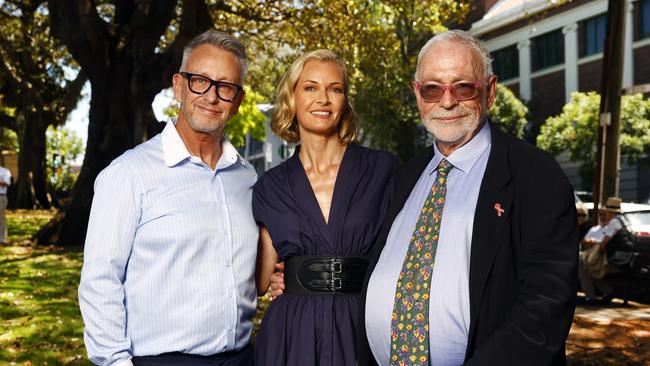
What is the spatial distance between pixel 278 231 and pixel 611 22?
8458mm

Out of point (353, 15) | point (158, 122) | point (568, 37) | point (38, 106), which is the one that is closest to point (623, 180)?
point (568, 37)

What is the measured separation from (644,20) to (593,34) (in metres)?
3.22

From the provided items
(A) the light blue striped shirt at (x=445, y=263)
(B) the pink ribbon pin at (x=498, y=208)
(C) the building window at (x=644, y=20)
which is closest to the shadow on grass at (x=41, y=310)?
(A) the light blue striped shirt at (x=445, y=263)

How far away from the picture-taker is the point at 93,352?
3.15 meters

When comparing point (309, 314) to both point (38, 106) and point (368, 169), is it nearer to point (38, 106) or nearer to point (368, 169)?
point (368, 169)

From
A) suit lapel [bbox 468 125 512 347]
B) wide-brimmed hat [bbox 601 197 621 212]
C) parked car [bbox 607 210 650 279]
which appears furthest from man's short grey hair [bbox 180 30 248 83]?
wide-brimmed hat [bbox 601 197 621 212]

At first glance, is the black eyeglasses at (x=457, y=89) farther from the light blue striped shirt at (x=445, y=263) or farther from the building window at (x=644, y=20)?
the building window at (x=644, y=20)

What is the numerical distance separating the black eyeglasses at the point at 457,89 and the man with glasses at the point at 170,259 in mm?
1008

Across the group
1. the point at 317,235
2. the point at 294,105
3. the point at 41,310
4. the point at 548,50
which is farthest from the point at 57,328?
the point at 548,50

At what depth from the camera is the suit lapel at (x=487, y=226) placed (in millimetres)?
2816

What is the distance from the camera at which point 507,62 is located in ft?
128

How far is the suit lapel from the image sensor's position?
2.82m

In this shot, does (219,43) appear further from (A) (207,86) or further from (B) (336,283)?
(B) (336,283)

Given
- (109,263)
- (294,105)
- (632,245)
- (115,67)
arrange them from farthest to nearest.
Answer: (115,67), (632,245), (294,105), (109,263)
